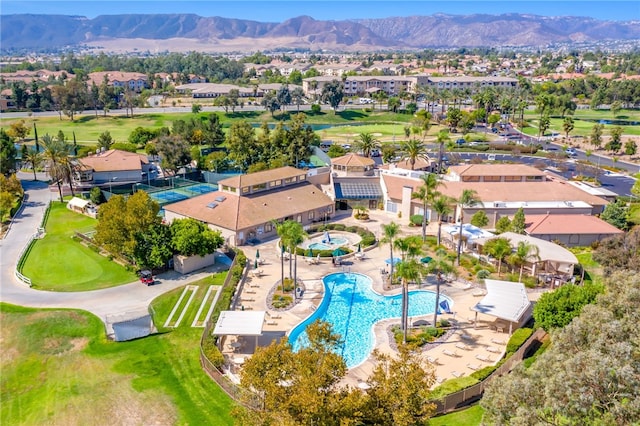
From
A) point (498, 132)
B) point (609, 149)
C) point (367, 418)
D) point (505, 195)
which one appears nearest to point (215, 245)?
point (367, 418)

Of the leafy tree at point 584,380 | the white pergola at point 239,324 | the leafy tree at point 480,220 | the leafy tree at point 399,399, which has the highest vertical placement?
the leafy tree at point 584,380

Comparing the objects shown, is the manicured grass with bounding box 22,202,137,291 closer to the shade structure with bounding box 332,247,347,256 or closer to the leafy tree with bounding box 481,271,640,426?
the shade structure with bounding box 332,247,347,256

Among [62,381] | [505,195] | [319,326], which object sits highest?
[319,326]

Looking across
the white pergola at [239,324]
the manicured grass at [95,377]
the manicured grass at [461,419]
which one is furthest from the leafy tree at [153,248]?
the manicured grass at [461,419]

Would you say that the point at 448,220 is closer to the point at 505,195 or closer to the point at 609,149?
the point at 505,195

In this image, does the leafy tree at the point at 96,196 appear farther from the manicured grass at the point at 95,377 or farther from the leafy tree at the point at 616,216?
the leafy tree at the point at 616,216
